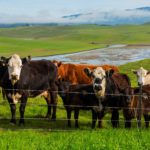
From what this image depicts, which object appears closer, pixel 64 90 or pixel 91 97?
pixel 91 97

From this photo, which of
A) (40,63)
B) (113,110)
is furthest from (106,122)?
(40,63)

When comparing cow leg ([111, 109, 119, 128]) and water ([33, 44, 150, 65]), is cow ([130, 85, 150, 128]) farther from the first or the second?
water ([33, 44, 150, 65])

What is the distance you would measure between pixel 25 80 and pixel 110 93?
2.61 meters

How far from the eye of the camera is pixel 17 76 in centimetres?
1171

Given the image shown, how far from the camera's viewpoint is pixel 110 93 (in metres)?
11.8

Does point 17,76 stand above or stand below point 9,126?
above

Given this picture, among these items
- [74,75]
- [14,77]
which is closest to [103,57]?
[74,75]

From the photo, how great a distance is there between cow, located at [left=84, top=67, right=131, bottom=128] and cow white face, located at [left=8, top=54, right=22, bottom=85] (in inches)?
76.4

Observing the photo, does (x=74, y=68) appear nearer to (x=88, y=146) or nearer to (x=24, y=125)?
(x=24, y=125)

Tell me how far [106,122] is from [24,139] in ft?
15.4

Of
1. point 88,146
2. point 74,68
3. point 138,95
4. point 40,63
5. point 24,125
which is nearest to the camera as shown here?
point 88,146

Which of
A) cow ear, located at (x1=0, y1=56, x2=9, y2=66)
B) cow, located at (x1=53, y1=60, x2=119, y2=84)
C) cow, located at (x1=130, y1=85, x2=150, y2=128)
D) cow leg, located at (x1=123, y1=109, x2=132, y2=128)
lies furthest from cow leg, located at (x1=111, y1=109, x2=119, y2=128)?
cow, located at (x1=53, y1=60, x2=119, y2=84)

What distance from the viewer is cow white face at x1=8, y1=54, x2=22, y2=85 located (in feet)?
38.5

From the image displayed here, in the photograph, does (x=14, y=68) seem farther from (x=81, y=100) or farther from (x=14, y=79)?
(x=81, y=100)
